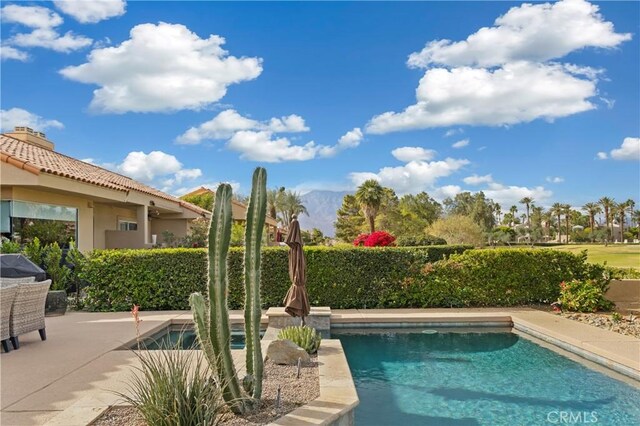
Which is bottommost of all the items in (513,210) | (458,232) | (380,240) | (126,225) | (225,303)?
(225,303)

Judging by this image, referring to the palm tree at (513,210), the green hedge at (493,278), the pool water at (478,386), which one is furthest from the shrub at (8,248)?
the palm tree at (513,210)

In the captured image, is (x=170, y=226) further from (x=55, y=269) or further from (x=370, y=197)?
(x=370, y=197)

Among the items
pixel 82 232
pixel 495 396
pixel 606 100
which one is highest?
pixel 606 100

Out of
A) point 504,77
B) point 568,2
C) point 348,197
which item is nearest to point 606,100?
point 504,77

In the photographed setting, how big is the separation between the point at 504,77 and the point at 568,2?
350 cm

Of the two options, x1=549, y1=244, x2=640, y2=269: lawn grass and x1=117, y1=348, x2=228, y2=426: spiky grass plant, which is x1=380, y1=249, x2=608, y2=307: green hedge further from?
x1=549, y1=244, x2=640, y2=269: lawn grass

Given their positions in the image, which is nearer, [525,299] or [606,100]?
[525,299]

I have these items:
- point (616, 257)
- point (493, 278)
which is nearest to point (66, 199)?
point (493, 278)

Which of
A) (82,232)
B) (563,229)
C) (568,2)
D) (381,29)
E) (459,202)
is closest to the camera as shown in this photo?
(568,2)

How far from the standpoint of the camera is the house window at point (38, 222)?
529 inches

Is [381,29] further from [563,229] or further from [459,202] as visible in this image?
[563,229]

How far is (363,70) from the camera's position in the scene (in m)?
19.2

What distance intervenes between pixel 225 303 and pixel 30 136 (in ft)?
68.9

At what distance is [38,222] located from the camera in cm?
1471
